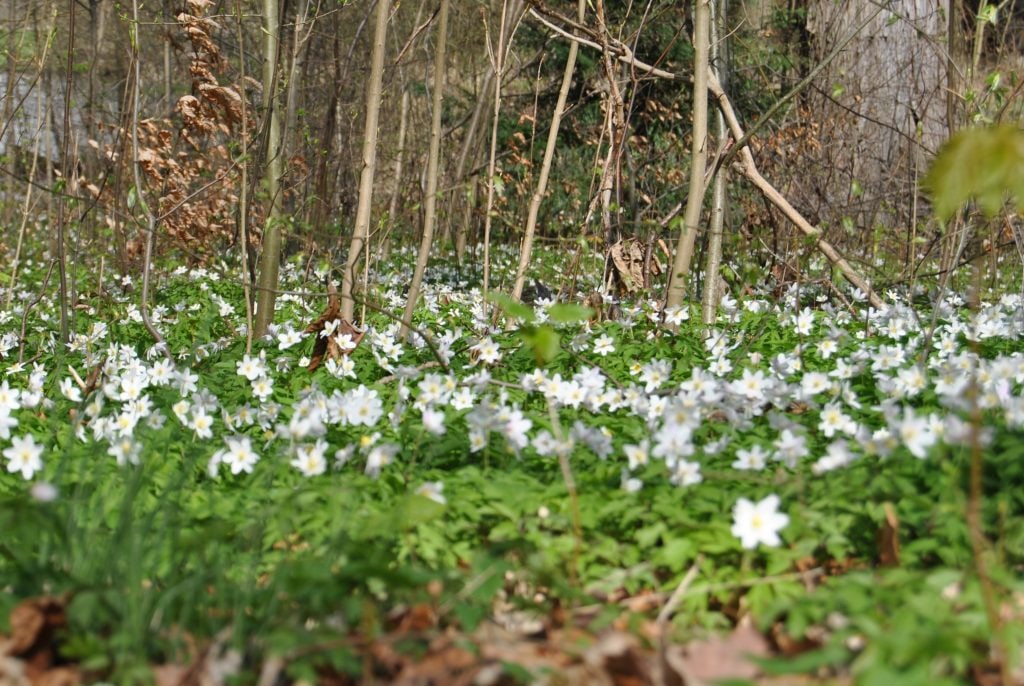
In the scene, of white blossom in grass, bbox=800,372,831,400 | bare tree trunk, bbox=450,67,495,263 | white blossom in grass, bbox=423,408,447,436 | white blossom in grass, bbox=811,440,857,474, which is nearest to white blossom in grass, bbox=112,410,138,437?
white blossom in grass, bbox=423,408,447,436

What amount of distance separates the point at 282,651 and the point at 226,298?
19.0 feet

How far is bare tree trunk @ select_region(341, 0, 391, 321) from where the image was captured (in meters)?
4.66

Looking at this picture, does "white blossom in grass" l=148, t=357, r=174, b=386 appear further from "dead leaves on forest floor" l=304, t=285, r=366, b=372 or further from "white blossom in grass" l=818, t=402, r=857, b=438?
"white blossom in grass" l=818, t=402, r=857, b=438

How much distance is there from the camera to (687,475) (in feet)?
7.99

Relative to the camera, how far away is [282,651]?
1.69 meters

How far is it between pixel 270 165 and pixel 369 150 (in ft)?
1.80

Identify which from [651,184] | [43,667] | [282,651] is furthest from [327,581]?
[651,184]

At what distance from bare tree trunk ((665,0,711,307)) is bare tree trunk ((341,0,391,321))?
156cm

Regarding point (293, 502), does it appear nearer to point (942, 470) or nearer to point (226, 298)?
point (942, 470)

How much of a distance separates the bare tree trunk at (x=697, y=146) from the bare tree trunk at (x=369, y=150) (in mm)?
1560

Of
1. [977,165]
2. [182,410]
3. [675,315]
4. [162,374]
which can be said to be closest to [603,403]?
[182,410]

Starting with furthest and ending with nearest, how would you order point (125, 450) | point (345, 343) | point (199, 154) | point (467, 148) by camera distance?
point (467, 148), point (199, 154), point (345, 343), point (125, 450)

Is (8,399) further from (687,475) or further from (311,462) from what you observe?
(687,475)

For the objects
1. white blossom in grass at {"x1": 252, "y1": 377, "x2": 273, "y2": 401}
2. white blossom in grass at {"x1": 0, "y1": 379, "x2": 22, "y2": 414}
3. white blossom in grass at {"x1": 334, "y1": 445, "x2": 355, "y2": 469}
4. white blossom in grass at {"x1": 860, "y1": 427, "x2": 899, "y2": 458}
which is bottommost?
white blossom in grass at {"x1": 0, "y1": 379, "x2": 22, "y2": 414}
